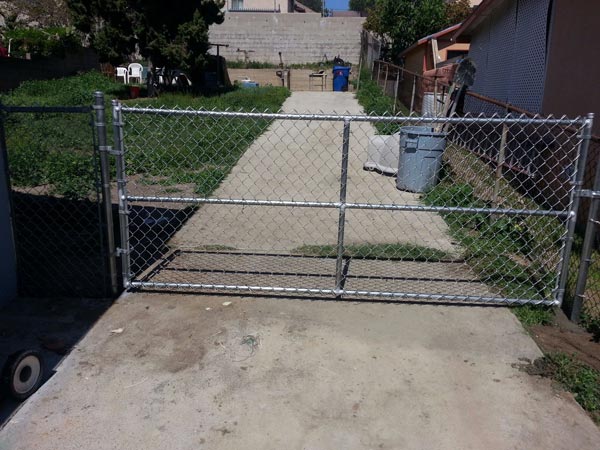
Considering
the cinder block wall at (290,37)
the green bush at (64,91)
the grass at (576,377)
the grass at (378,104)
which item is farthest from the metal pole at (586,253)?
the cinder block wall at (290,37)

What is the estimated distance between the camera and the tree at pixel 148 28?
1903 centimetres

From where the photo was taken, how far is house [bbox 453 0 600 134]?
287 inches

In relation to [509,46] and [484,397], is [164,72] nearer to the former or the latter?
[509,46]

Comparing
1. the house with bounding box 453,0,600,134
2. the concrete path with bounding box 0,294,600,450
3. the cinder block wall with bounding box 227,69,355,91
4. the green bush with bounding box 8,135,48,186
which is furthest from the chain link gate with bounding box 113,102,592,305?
the cinder block wall with bounding box 227,69,355,91

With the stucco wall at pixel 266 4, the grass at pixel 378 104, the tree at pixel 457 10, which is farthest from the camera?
the stucco wall at pixel 266 4

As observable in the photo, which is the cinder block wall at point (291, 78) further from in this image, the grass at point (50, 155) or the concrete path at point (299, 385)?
the concrete path at point (299, 385)

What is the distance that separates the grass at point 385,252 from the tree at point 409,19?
2035 cm

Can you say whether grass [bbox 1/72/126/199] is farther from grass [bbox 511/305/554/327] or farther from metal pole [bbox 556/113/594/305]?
metal pole [bbox 556/113/594/305]

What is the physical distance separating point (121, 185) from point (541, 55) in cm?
750

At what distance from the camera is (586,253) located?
4383 millimetres

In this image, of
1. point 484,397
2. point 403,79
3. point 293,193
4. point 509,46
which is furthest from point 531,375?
point 403,79

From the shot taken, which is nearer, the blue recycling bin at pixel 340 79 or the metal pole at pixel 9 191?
the metal pole at pixel 9 191

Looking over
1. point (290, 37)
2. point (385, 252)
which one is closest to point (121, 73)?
point (290, 37)

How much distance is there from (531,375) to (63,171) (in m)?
7.04
